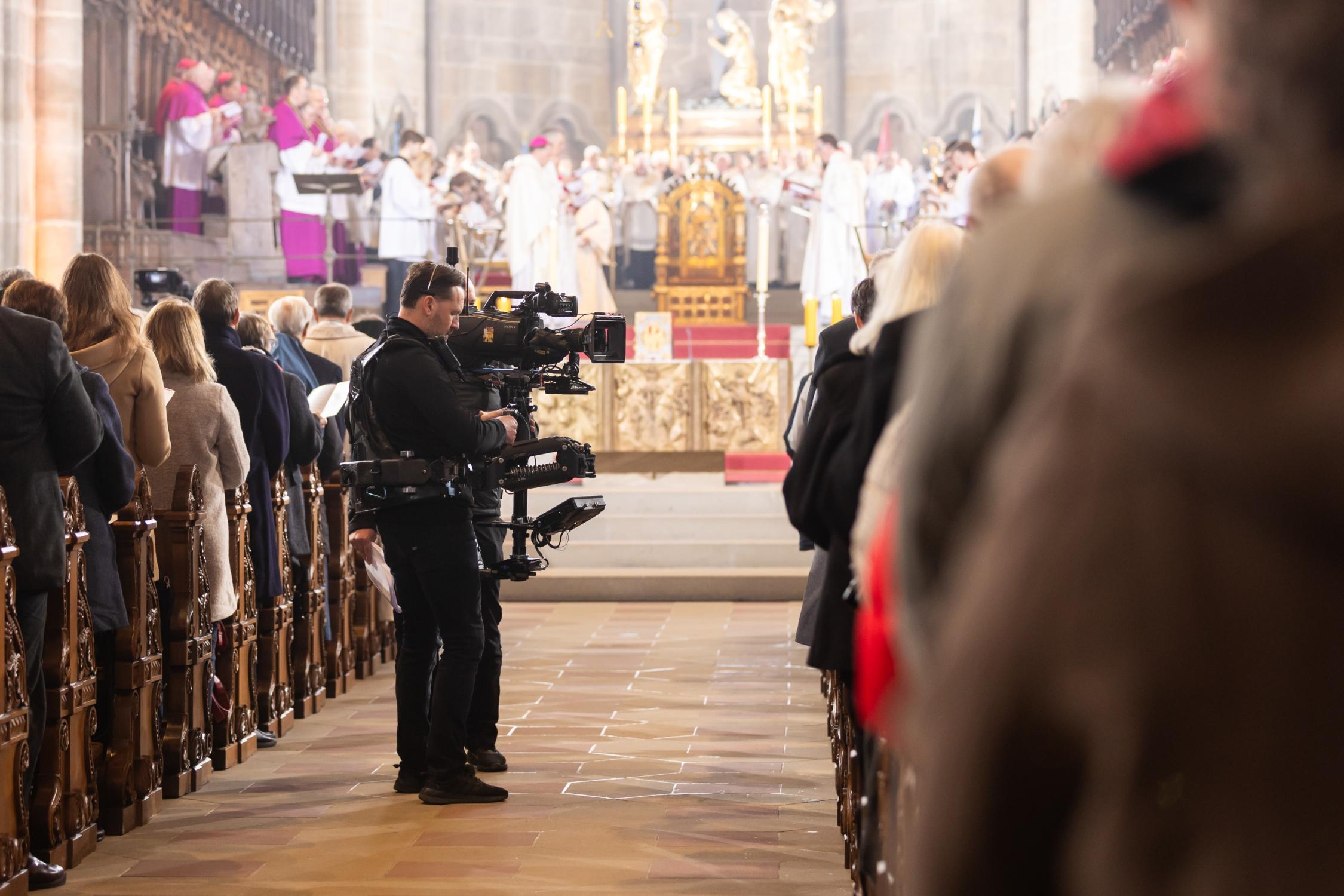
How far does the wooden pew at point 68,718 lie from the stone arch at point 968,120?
2005 centimetres

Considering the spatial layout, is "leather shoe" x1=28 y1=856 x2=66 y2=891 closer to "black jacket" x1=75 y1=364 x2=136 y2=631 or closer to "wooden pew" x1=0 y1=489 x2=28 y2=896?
"wooden pew" x1=0 y1=489 x2=28 y2=896

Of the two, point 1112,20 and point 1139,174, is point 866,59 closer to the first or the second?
point 1112,20

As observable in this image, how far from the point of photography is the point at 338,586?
7359 mm

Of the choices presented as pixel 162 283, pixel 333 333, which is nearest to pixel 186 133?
pixel 162 283

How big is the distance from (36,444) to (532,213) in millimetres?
12250

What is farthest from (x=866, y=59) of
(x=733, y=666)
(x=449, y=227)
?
(x=733, y=666)

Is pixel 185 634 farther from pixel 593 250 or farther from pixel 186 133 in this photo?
pixel 186 133

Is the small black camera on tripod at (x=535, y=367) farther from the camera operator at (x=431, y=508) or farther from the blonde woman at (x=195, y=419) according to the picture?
the blonde woman at (x=195, y=419)

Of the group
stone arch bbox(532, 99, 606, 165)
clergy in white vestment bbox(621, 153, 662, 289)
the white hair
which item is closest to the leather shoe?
the white hair

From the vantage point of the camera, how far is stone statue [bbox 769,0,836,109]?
22.1 metres

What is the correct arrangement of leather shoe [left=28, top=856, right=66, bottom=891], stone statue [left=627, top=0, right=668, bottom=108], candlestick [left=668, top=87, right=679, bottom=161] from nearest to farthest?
1. leather shoe [left=28, top=856, right=66, bottom=891]
2. candlestick [left=668, top=87, right=679, bottom=161]
3. stone statue [left=627, top=0, right=668, bottom=108]

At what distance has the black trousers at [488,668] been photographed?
5387 millimetres

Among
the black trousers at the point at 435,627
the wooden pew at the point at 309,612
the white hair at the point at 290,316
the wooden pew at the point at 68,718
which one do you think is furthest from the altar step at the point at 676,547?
the wooden pew at the point at 68,718

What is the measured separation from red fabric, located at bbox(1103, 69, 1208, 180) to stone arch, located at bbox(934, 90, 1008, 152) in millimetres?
23149
